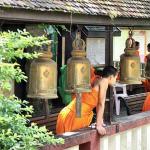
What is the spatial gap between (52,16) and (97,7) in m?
0.90

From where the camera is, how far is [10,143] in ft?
13.4

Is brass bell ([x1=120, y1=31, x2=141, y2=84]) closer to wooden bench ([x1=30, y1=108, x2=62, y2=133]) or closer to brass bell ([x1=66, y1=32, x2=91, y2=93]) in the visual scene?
brass bell ([x1=66, y1=32, x2=91, y2=93])

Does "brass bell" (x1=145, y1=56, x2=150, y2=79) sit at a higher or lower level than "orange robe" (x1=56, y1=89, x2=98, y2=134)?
higher

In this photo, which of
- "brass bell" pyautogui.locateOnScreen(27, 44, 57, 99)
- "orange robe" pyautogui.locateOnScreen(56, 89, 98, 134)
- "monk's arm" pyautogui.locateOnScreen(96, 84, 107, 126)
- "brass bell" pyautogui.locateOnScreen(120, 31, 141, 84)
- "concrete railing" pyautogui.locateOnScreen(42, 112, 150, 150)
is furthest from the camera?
"brass bell" pyautogui.locateOnScreen(120, 31, 141, 84)

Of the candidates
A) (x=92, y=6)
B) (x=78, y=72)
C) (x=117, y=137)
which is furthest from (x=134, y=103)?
(x=92, y=6)

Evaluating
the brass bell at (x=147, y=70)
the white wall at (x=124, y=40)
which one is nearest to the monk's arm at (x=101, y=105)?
the brass bell at (x=147, y=70)

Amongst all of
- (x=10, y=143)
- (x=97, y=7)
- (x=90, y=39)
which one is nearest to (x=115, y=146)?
(x=97, y=7)

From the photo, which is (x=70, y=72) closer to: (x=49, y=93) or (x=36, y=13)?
(x=49, y=93)

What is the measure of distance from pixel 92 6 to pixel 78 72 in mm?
743

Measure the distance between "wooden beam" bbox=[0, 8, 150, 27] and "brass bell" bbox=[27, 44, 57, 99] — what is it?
0.52 m

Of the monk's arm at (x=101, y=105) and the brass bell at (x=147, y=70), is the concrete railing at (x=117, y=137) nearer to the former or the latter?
the monk's arm at (x=101, y=105)

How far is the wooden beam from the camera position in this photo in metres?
4.54

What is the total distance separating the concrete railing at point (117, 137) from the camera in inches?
225

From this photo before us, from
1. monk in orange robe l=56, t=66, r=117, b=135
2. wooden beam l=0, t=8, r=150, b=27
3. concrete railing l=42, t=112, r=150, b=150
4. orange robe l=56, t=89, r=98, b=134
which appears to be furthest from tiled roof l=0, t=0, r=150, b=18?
concrete railing l=42, t=112, r=150, b=150
